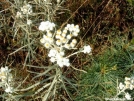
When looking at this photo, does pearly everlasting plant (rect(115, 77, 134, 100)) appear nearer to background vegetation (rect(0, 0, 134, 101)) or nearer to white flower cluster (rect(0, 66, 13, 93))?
background vegetation (rect(0, 0, 134, 101))

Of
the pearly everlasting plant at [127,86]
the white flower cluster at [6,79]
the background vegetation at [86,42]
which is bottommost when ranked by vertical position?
the pearly everlasting plant at [127,86]

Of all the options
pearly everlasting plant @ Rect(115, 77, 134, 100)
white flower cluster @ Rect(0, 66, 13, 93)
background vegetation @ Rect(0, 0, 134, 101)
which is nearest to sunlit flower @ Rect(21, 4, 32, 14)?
background vegetation @ Rect(0, 0, 134, 101)

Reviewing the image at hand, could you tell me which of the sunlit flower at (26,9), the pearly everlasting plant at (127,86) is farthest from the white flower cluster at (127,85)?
the sunlit flower at (26,9)

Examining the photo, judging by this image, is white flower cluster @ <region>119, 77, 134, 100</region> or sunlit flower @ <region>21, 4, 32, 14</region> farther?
sunlit flower @ <region>21, 4, 32, 14</region>

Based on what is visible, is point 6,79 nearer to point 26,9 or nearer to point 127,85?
point 26,9

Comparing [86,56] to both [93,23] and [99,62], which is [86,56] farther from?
[93,23]

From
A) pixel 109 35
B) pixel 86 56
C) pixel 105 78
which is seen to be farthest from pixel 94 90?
pixel 109 35

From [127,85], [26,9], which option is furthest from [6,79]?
[127,85]

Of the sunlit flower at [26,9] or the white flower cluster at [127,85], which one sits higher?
the sunlit flower at [26,9]

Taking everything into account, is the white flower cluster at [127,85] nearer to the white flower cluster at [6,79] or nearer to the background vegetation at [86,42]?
the background vegetation at [86,42]

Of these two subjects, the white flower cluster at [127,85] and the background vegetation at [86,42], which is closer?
the white flower cluster at [127,85]

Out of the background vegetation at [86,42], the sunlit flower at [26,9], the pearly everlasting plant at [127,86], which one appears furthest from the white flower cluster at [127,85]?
the sunlit flower at [26,9]
